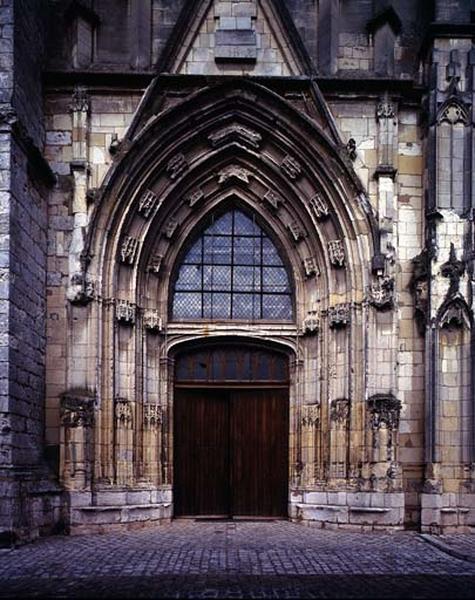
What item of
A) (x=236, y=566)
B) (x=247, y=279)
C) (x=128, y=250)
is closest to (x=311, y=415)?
(x=247, y=279)

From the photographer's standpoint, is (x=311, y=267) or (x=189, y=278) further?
(x=189, y=278)

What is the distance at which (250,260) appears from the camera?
15.4 meters

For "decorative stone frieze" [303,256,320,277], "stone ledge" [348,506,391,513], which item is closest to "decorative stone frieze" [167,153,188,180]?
"decorative stone frieze" [303,256,320,277]

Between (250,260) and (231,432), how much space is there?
9.37 ft

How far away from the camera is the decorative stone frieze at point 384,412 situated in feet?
45.0

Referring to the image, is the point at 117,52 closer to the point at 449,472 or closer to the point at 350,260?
the point at 350,260

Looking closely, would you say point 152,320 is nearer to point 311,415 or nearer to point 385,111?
point 311,415

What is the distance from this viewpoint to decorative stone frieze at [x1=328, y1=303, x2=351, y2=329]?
47.2 feet

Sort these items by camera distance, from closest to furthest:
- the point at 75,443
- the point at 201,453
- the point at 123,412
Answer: the point at 75,443, the point at 123,412, the point at 201,453

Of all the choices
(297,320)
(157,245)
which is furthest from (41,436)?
(297,320)

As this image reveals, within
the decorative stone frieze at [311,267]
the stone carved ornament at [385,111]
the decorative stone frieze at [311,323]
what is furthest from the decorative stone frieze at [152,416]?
the stone carved ornament at [385,111]

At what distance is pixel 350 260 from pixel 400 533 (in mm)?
4137

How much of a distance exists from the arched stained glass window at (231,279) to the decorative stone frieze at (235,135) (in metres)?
1.38

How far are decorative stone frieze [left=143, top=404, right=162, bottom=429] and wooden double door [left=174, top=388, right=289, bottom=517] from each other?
19.6 inches
